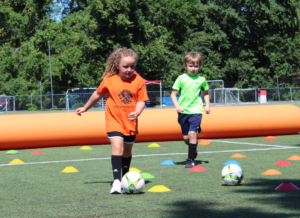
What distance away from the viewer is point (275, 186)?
4.77m

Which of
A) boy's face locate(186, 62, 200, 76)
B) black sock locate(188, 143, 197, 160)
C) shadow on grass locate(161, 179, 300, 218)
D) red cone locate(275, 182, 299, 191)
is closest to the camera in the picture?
shadow on grass locate(161, 179, 300, 218)

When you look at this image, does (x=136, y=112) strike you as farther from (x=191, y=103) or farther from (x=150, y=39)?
(x=150, y=39)

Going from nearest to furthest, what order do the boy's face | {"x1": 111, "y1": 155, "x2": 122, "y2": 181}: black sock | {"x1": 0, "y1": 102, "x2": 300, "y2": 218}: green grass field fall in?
{"x1": 0, "y1": 102, "x2": 300, "y2": 218}: green grass field, {"x1": 111, "y1": 155, "x2": 122, "y2": 181}: black sock, the boy's face

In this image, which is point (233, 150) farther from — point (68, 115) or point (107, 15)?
point (107, 15)

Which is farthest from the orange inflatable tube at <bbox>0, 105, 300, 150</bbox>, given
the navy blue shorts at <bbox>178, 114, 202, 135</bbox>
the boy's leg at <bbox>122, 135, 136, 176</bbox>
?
the boy's leg at <bbox>122, 135, 136, 176</bbox>

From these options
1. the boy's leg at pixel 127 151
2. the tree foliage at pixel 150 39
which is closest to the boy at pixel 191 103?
the boy's leg at pixel 127 151

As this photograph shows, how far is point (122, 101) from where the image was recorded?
16.2 feet

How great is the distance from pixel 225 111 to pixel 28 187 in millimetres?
7001

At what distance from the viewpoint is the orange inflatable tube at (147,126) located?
9719 millimetres

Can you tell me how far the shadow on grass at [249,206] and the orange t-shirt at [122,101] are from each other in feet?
3.96

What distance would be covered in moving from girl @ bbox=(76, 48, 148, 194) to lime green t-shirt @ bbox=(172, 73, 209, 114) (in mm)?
1708

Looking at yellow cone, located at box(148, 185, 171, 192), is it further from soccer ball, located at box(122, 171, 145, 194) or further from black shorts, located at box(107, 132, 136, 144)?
black shorts, located at box(107, 132, 136, 144)

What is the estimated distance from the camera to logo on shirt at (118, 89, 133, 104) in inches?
195

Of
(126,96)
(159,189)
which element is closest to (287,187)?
(159,189)
